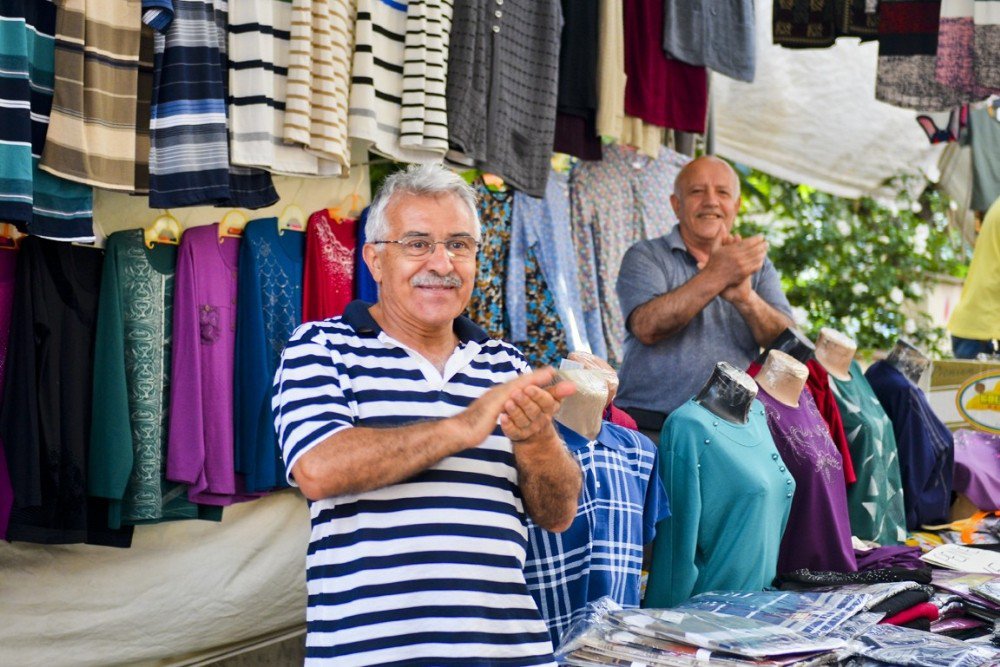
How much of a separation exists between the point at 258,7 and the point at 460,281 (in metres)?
1.42

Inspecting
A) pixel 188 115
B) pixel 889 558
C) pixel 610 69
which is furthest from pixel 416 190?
pixel 610 69

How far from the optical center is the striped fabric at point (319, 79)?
3.26m

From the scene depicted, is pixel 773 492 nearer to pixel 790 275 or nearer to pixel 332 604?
pixel 332 604

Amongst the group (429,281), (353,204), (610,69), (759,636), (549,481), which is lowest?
(759,636)

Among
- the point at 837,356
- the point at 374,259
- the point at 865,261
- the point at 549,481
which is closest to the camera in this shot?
the point at 549,481

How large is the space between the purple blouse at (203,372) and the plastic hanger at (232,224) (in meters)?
0.04

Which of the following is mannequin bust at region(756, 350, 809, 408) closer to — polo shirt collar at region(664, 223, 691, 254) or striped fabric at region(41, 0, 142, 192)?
polo shirt collar at region(664, 223, 691, 254)

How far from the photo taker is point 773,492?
2961 mm

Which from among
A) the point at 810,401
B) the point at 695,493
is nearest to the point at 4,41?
the point at 695,493

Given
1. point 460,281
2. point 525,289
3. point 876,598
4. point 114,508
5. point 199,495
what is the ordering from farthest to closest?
point 525,289
point 199,495
point 114,508
point 876,598
point 460,281

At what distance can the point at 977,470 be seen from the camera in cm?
440

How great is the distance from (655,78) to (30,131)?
9.64 ft

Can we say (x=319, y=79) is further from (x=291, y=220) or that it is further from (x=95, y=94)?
(x=291, y=220)

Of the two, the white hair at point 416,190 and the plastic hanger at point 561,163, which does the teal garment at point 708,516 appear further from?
the plastic hanger at point 561,163
